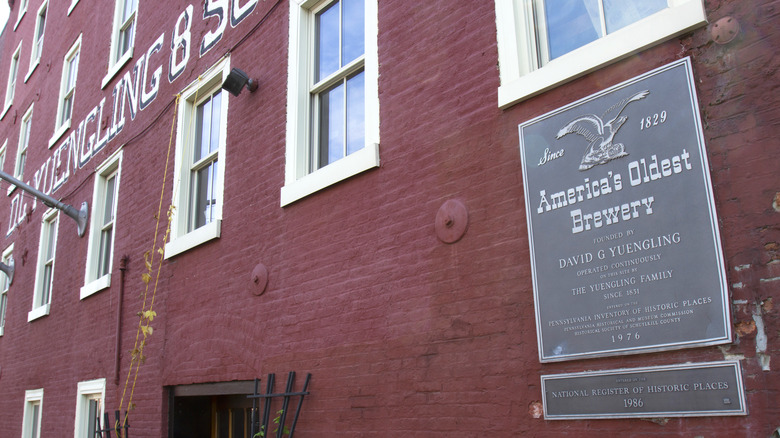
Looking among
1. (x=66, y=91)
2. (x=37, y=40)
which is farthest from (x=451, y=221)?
(x=37, y=40)

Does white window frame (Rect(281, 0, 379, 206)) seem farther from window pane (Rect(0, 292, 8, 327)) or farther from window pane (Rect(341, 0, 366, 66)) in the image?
window pane (Rect(0, 292, 8, 327))

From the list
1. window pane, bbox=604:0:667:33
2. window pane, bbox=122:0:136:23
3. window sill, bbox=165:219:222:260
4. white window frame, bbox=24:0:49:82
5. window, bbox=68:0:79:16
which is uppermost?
white window frame, bbox=24:0:49:82

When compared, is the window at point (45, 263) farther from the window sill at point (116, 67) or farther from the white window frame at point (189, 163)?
the white window frame at point (189, 163)

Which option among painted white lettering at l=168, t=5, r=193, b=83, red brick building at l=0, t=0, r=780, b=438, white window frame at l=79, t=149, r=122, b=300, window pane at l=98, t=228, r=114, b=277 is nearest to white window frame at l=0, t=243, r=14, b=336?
red brick building at l=0, t=0, r=780, b=438

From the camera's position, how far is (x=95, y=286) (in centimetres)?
958

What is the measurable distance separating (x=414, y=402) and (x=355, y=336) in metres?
0.79

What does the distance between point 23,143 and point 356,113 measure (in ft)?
44.5

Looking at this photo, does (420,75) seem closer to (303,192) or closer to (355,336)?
(303,192)

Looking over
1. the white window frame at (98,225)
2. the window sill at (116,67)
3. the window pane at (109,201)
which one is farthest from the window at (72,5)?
the window pane at (109,201)

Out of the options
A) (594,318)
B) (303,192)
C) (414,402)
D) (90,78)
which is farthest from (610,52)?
(90,78)

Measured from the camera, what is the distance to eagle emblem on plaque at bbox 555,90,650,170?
3811 millimetres

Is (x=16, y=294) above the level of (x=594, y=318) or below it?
above

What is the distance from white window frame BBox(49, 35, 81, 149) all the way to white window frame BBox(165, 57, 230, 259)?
210 inches

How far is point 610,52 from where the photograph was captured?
156 inches
